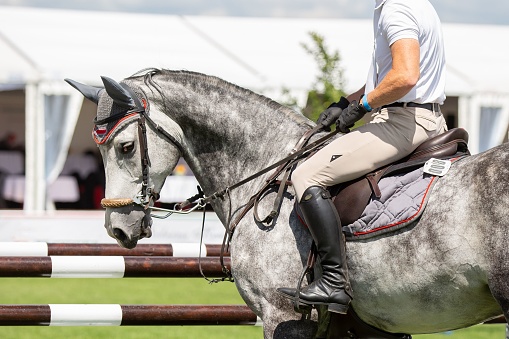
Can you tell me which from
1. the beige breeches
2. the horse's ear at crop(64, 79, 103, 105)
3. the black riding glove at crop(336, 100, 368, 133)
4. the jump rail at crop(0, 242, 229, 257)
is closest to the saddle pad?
the beige breeches

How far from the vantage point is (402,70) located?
13.6 ft

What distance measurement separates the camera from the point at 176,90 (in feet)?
16.2

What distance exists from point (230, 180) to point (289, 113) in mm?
548

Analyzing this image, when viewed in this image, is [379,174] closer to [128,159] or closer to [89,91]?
[128,159]

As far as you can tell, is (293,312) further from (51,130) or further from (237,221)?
(51,130)

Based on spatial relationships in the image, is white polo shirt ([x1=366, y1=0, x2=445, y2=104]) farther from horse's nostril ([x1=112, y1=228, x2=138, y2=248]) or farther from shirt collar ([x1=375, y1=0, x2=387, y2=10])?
horse's nostril ([x1=112, y1=228, x2=138, y2=248])

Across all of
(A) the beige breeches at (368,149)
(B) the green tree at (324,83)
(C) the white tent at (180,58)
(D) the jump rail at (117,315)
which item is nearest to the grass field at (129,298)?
(D) the jump rail at (117,315)

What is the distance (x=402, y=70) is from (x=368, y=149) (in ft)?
1.57

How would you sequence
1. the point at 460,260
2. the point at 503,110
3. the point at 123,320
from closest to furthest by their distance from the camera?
the point at 460,260
the point at 123,320
the point at 503,110

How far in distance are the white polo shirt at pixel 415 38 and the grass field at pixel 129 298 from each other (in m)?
4.97

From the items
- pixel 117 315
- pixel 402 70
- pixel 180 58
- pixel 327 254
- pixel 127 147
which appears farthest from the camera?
pixel 180 58

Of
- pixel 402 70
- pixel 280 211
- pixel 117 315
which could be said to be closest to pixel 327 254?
pixel 280 211

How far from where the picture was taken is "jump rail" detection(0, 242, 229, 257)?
249 inches

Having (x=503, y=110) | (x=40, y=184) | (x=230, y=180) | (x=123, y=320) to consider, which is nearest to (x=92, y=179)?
(x=40, y=184)
